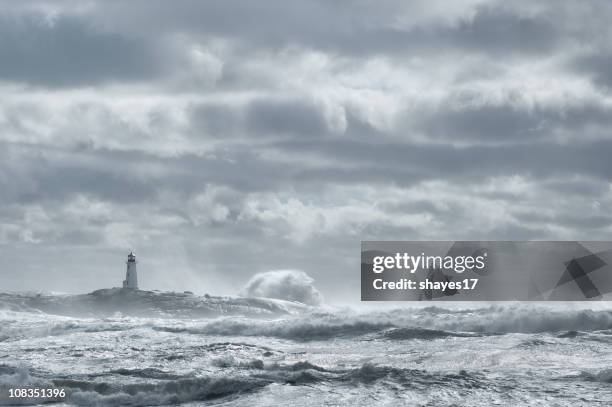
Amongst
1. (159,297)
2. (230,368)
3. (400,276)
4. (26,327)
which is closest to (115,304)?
(159,297)

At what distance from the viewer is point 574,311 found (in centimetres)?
3275

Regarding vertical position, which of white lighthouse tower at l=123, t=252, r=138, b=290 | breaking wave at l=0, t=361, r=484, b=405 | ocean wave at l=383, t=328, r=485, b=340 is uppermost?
white lighthouse tower at l=123, t=252, r=138, b=290

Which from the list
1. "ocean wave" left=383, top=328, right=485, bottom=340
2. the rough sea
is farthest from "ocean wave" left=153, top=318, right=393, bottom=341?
"ocean wave" left=383, top=328, right=485, bottom=340

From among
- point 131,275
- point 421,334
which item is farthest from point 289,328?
point 131,275

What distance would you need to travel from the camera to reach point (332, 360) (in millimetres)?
24484

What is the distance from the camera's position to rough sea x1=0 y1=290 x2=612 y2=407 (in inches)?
717

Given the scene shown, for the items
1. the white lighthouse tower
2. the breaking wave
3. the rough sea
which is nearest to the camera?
the rough sea

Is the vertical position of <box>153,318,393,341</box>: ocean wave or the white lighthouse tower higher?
the white lighthouse tower

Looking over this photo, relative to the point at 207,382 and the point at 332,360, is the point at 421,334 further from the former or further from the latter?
the point at 207,382

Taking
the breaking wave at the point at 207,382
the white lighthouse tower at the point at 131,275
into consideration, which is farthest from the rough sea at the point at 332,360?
the white lighthouse tower at the point at 131,275

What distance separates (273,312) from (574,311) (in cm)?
2676

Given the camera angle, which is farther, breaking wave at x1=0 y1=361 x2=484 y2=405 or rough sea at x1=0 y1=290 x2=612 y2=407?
breaking wave at x1=0 y1=361 x2=484 y2=405

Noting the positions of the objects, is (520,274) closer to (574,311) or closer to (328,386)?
(574,311)

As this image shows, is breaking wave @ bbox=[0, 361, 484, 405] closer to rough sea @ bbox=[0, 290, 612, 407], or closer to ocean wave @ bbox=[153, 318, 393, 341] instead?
rough sea @ bbox=[0, 290, 612, 407]
